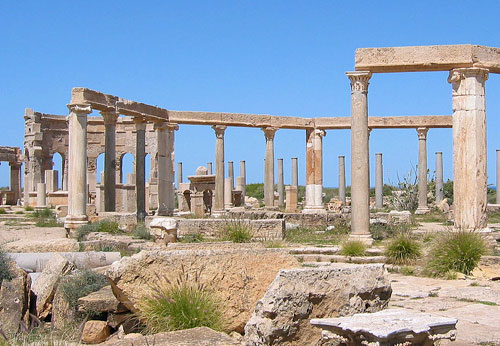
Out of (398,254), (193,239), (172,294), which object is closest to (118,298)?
(172,294)

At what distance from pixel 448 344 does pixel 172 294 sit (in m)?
2.81

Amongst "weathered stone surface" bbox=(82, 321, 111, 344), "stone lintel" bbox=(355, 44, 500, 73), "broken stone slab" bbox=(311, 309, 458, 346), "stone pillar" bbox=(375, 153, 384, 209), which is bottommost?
"weathered stone surface" bbox=(82, 321, 111, 344)

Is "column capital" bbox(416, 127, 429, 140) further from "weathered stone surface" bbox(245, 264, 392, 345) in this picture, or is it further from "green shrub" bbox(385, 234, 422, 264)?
"weathered stone surface" bbox(245, 264, 392, 345)

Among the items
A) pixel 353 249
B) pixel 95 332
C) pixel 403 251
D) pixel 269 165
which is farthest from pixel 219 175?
pixel 95 332

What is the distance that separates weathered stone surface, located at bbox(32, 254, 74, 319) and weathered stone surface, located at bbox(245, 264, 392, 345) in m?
4.16

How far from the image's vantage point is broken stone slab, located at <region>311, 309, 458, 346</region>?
4.62m

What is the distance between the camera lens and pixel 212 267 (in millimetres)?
6988

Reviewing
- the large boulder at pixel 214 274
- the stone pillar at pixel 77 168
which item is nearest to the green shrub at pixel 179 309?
the large boulder at pixel 214 274

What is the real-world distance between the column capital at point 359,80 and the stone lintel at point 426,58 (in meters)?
0.12

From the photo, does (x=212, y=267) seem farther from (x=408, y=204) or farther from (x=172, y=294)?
(x=408, y=204)

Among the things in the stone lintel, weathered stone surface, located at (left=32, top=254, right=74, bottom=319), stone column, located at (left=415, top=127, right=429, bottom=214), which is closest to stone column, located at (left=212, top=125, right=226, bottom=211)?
stone column, located at (left=415, top=127, right=429, bottom=214)

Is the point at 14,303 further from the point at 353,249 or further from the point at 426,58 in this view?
the point at 426,58

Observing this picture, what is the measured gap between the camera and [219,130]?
26.0 meters

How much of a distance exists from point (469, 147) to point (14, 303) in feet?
32.8
